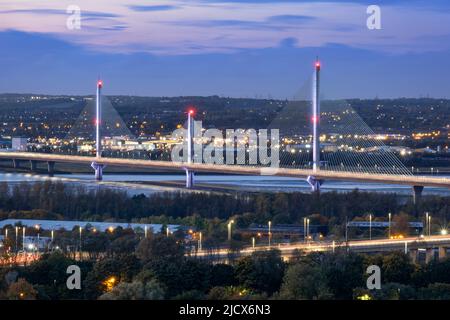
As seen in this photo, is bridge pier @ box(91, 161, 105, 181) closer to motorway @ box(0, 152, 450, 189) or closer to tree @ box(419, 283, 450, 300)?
Result: motorway @ box(0, 152, 450, 189)

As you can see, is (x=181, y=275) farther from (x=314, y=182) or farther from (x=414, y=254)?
(x=314, y=182)

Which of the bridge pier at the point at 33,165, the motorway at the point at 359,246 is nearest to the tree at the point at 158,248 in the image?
the motorway at the point at 359,246

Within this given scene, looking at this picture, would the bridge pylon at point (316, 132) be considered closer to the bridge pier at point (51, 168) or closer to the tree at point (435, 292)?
the bridge pier at point (51, 168)

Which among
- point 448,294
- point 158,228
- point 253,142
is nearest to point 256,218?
point 158,228

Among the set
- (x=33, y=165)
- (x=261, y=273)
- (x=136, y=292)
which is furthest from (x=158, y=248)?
(x=33, y=165)

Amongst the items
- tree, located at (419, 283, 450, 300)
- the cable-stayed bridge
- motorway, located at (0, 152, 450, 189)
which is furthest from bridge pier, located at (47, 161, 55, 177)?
tree, located at (419, 283, 450, 300)
